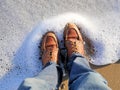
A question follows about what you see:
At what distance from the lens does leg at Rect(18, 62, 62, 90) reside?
1.13 m

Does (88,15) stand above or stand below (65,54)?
above

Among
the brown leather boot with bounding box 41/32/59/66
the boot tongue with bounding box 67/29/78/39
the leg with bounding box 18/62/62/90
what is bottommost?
the leg with bounding box 18/62/62/90

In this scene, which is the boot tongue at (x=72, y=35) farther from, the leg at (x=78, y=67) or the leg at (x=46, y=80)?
the leg at (x=46, y=80)

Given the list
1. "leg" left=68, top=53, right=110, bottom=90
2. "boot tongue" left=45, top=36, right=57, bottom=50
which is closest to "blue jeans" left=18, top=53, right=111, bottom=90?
"leg" left=68, top=53, right=110, bottom=90

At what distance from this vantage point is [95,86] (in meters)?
1.10

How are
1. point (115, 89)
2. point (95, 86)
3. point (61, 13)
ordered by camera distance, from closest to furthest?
point (95, 86), point (115, 89), point (61, 13)

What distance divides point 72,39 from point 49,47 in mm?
129

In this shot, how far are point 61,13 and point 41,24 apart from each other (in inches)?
4.9

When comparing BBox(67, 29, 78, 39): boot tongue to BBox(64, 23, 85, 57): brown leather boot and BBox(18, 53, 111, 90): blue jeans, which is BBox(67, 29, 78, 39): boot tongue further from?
BBox(18, 53, 111, 90): blue jeans

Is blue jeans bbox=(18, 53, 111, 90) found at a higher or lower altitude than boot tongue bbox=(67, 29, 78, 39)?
lower

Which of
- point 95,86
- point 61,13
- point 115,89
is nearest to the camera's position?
point 95,86

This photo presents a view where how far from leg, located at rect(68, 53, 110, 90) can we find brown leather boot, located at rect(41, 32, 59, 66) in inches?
5.3

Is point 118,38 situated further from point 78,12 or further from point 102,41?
point 78,12

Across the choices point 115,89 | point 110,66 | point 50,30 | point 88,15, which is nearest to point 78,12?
point 88,15
